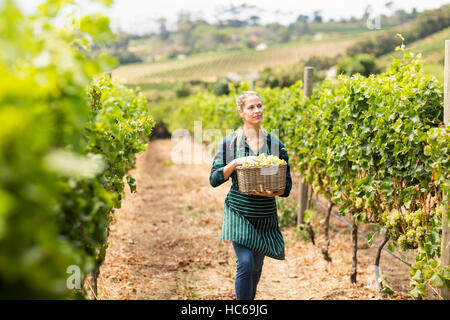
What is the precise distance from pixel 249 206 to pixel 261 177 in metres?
0.33

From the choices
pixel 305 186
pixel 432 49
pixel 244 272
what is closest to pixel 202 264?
pixel 305 186

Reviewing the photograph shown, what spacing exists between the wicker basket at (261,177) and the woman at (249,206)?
46 mm

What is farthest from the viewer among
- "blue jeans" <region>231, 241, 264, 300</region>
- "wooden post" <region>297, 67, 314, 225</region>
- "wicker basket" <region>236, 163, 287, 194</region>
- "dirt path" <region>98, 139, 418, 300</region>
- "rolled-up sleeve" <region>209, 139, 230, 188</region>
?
"wooden post" <region>297, 67, 314, 225</region>

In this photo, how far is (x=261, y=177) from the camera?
3.02 meters

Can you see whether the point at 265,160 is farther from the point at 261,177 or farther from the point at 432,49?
the point at 432,49

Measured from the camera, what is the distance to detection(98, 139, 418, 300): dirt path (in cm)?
449

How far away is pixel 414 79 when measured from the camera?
3477 millimetres

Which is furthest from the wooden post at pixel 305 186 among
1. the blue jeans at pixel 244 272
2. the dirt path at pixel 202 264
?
the blue jeans at pixel 244 272

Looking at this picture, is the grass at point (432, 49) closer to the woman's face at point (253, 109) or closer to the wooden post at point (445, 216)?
the wooden post at point (445, 216)

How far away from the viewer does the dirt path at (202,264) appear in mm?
4488

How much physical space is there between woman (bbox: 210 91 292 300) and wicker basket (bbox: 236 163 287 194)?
46 millimetres

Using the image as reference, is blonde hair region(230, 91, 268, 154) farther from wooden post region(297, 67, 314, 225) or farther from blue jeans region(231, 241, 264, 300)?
wooden post region(297, 67, 314, 225)

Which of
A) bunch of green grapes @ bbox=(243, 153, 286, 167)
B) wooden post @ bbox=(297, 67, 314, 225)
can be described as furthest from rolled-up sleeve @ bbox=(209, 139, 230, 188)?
wooden post @ bbox=(297, 67, 314, 225)

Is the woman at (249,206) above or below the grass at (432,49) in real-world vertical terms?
below
